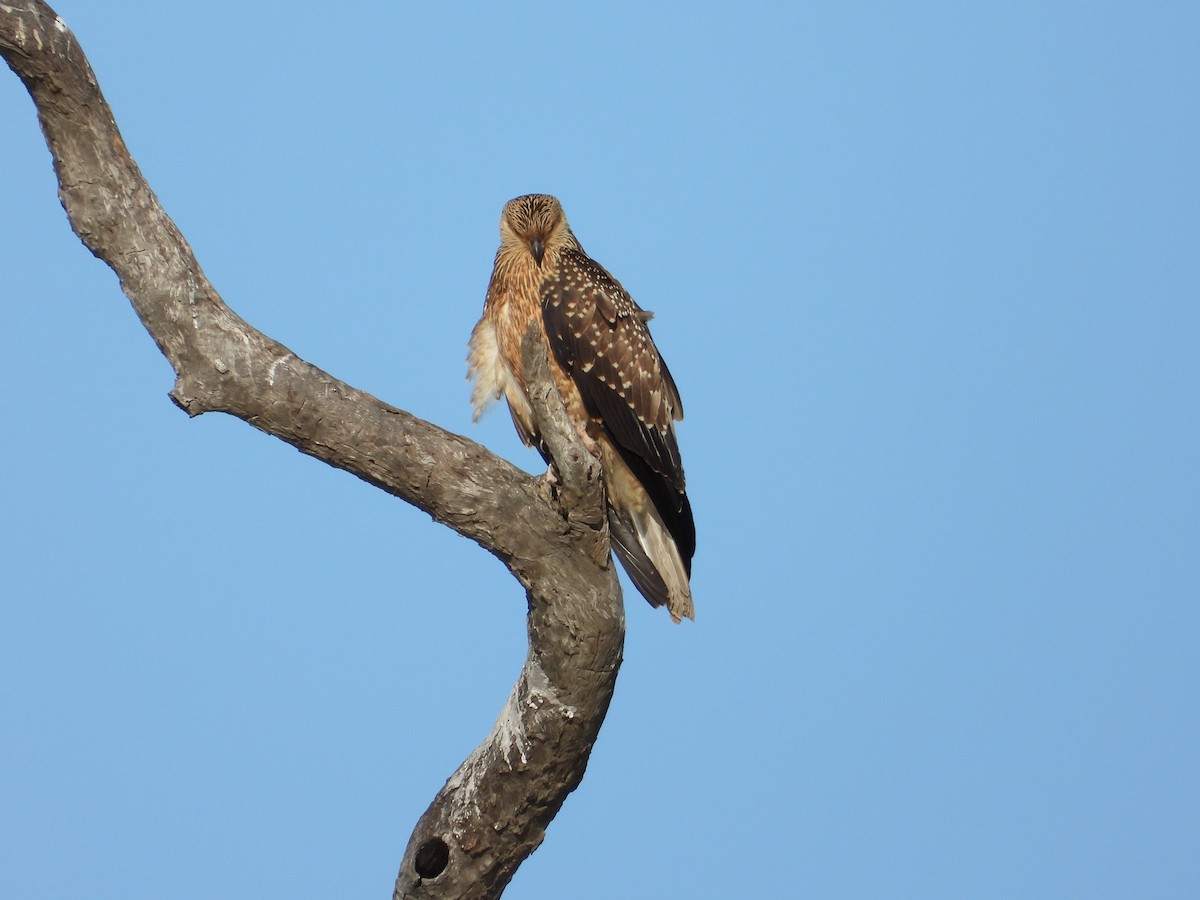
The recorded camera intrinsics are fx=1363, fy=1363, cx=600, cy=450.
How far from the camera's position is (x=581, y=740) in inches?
184

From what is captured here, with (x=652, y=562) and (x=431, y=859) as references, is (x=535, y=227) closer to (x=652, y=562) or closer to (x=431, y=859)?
(x=652, y=562)

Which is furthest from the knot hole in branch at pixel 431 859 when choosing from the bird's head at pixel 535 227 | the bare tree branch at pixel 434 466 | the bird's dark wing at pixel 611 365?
the bird's head at pixel 535 227

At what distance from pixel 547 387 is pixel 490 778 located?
4.50 feet

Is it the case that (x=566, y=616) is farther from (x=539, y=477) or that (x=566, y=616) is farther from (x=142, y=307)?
(x=142, y=307)

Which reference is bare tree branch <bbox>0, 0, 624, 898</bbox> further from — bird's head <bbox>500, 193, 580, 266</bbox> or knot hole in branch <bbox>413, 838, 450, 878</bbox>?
bird's head <bbox>500, 193, 580, 266</bbox>

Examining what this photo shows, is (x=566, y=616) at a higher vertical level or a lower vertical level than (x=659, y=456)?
lower

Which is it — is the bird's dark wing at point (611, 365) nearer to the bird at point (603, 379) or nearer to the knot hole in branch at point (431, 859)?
the bird at point (603, 379)

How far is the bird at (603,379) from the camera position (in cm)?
563

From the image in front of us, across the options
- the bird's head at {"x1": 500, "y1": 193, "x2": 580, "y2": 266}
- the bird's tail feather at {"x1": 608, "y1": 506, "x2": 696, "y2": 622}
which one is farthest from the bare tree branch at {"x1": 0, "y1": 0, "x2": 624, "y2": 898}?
the bird's head at {"x1": 500, "y1": 193, "x2": 580, "y2": 266}

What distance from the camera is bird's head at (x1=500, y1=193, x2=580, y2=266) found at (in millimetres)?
5820

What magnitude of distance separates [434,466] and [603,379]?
137 cm

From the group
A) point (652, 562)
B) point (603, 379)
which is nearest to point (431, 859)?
point (652, 562)

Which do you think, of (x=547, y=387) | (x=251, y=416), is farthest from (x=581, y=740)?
(x=251, y=416)

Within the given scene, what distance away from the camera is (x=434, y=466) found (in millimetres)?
4406
